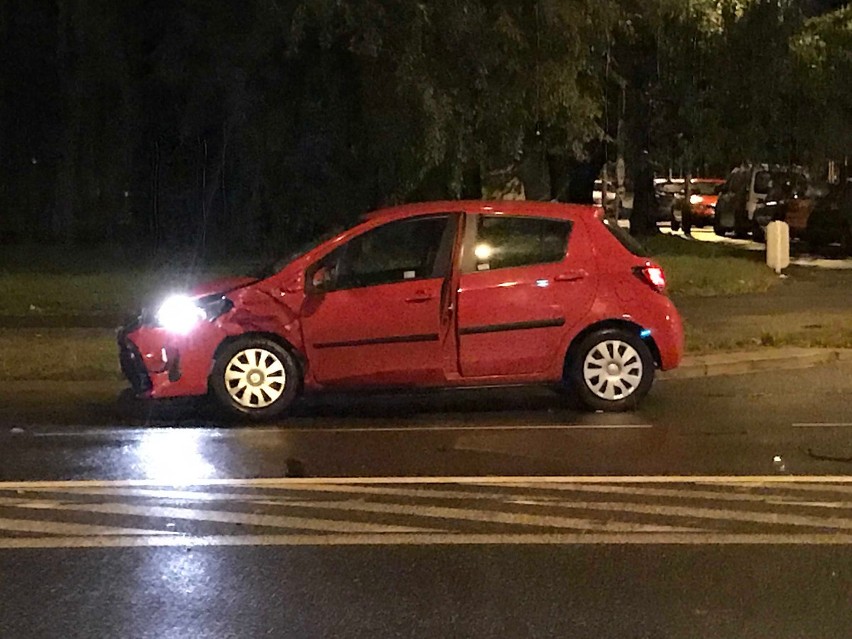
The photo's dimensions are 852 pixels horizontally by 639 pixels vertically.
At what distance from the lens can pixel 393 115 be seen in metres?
18.6

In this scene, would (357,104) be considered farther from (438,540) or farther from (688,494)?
(438,540)

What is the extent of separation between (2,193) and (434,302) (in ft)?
71.7

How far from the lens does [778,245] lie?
20672mm

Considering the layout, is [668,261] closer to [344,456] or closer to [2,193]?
[344,456]

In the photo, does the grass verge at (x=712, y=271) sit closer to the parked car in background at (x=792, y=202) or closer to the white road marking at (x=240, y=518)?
the parked car in background at (x=792, y=202)

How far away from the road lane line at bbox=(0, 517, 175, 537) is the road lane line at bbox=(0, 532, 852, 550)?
9 cm

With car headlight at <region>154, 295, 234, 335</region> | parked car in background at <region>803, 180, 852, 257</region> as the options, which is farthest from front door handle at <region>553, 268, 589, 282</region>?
parked car in background at <region>803, 180, 852, 257</region>

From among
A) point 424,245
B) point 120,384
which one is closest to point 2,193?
point 120,384

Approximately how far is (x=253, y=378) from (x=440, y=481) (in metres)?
2.56

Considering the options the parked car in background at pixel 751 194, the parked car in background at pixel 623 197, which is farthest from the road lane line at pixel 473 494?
the parked car in background at pixel 623 197

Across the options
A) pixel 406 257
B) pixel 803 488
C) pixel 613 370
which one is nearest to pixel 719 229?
pixel 613 370

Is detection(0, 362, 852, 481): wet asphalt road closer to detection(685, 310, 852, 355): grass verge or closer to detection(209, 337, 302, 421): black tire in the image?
detection(209, 337, 302, 421): black tire

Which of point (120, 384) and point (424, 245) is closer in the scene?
point (424, 245)

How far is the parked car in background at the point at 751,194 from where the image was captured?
28484mm
